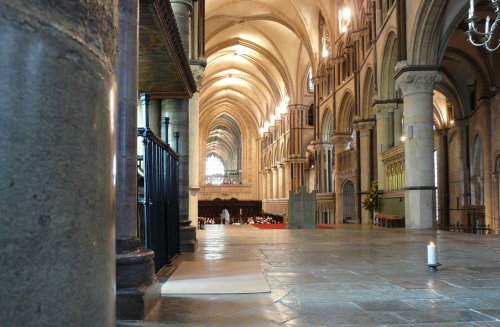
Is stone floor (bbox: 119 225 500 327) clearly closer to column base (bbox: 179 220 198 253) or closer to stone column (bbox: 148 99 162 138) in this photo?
column base (bbox: 179 220 198 253)

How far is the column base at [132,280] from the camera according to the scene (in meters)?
3.82

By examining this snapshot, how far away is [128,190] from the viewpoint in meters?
3.98

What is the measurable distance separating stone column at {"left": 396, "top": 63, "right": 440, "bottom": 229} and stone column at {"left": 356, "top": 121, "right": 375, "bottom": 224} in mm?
8198

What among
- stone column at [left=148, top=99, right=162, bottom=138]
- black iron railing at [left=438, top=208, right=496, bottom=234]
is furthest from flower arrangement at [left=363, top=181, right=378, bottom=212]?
stone column at [left=148, top=99, right=162, bottom=138]

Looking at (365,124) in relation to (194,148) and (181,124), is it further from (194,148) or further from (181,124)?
(181,124)

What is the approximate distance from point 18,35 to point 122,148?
302 cm

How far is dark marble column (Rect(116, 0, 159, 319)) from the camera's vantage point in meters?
3.84

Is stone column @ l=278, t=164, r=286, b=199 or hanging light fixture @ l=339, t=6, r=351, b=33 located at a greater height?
hanging light fixture @ l=339, t=6, r=351, b=33

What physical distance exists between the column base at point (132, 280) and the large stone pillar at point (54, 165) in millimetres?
2744

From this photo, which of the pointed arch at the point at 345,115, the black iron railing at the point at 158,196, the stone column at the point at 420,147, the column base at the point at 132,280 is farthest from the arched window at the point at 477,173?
the column base at the point at 132,280

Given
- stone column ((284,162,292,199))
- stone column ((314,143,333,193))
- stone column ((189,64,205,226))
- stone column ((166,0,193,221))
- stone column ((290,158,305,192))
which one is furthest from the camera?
stone column ((284,162,292,199))

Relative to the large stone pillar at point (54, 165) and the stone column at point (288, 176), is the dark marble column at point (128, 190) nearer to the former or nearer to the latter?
the large stone pillar at point (54, 165)

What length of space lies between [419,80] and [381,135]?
6086 mm

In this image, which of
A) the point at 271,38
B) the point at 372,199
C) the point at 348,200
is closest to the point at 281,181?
the point at 271,38
